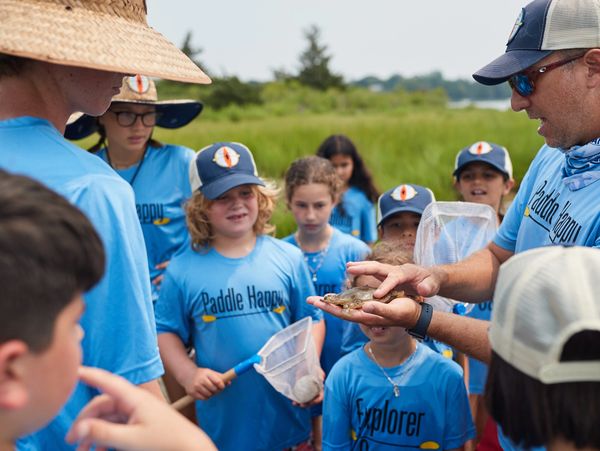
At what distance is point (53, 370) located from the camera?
41.6 inches

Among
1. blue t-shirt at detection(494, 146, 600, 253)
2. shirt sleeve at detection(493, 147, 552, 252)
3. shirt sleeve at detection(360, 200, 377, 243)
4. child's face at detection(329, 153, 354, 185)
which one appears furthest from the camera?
child's face at detection(329, 153, 354, 185)

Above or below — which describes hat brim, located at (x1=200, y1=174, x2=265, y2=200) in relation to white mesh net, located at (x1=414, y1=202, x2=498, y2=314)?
above

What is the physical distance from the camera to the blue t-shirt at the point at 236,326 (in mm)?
3184

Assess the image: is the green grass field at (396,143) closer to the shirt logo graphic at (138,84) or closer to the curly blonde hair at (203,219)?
the shirt logo graphic at (138,84)

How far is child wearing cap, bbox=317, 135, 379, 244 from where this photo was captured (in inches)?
210

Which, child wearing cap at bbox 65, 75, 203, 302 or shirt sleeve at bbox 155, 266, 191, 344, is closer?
shirt sleeve at bbox 155, 266, 191, 344

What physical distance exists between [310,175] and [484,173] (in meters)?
1.34

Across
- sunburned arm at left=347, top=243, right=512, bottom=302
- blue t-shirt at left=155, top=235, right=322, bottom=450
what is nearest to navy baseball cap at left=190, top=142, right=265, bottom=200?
blue t-shirt at left=155, top=235, right=322, bottom=450

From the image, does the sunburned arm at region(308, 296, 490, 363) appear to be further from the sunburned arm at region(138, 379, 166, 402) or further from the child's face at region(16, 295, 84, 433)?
the child's face at region(16, 295, 84, 433)

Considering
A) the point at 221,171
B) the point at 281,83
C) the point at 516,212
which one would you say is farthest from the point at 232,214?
the point at 281,83

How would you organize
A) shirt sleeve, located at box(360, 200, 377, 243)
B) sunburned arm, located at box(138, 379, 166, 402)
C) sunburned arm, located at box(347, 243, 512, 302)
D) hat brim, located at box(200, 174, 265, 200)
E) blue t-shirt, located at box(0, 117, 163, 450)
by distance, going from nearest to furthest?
blue t-shirt, located at box(0, 117, 163, 450) < sunburned arm, located at box(138, 379, 166, 402) < sunburned arm, located at box(347, 243, 512, 302) < hat brim, located at box(200, 174, 265, 200) < shirt sleeve, located at box(360, 200, 377, 243)

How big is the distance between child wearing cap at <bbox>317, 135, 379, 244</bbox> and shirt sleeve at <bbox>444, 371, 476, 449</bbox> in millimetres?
2675

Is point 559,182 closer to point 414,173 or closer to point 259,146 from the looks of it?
point 414,173

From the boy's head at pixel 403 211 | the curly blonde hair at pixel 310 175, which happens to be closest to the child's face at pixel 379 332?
the boy's head at pixel 403 211
